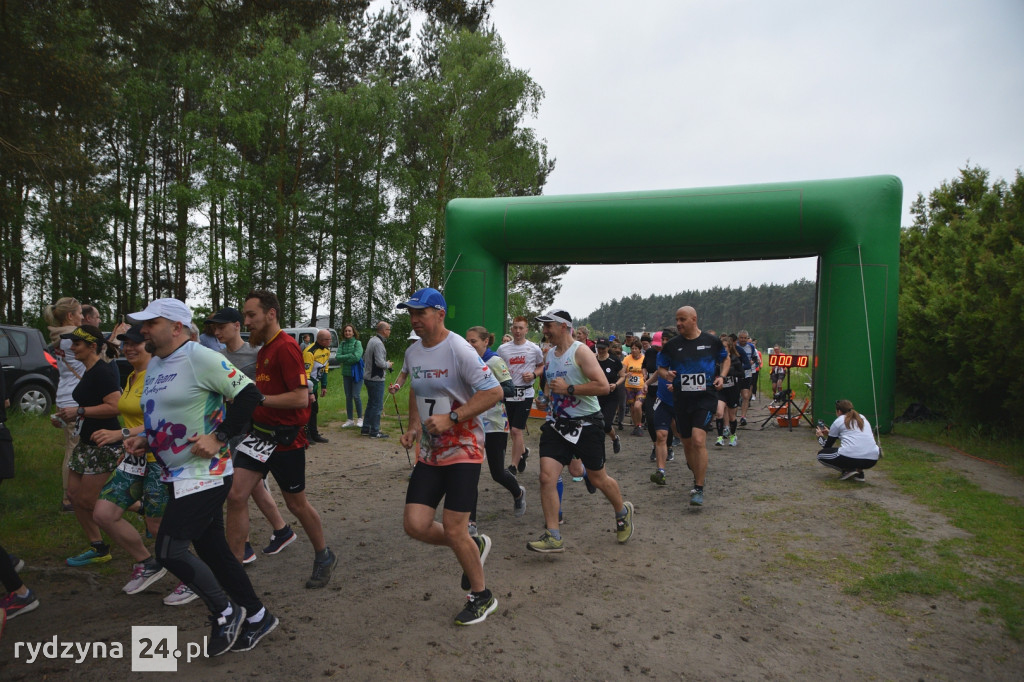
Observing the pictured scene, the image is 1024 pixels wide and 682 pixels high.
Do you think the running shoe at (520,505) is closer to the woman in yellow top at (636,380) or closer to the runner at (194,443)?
the runner at (194,443)

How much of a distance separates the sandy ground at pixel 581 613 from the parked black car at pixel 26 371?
666 cm

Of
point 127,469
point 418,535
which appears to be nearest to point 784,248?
point 418,535

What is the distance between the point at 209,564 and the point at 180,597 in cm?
98

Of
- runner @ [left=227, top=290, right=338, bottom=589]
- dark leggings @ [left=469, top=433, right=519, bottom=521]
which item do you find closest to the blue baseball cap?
runner @ [left=227, top=290, right=338, bottom=589]

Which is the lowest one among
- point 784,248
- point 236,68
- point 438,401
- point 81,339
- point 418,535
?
point 418,535

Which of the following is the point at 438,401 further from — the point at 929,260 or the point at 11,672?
the point at 929,260

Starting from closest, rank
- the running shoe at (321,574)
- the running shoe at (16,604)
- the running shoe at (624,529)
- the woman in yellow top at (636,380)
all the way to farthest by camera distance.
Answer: the running shoe at (16,604) < the running shoe at (321,574) < the running shoe at (624,529) < the woman in yellow top at (636,380)

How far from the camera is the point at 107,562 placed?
16.4 ft

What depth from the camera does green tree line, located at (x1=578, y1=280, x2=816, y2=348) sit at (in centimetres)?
1495

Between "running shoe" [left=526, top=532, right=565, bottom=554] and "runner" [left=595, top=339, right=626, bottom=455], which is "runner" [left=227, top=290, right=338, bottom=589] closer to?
"running shoe" [left=526, top=532, right=565, bottom=554]

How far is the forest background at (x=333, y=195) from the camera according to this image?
11.4 meters

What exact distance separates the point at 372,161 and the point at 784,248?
2128cm

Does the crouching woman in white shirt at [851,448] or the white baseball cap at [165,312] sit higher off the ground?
the white baseball cap at [165,312]

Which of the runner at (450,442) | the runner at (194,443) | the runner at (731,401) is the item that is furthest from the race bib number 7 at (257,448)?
the runner at (731,401)
